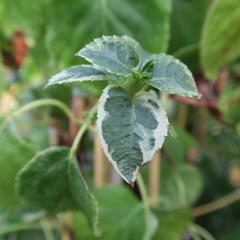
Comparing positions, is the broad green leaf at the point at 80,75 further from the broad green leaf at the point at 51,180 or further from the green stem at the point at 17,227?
the green stem at the point at 17,227

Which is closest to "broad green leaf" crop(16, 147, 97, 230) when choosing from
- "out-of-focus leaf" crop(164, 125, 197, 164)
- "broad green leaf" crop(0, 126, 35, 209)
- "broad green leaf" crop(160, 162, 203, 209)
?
"broad green leaf" crop(0, 126, 35, 209)

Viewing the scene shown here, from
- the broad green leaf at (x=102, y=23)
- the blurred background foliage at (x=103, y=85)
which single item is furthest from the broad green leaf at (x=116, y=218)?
the broad green leaf at (x=102, y=23)

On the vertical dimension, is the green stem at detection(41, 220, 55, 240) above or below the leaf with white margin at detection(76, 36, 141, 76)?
below

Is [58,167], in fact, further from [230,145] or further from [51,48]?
[230,145]

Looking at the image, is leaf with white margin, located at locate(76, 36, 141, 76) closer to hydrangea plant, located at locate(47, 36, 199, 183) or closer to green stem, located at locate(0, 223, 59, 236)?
hydrangea plant, located at locate(47, 36, 199, 183)

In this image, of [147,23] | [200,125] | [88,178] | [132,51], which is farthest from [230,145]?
[132,51]

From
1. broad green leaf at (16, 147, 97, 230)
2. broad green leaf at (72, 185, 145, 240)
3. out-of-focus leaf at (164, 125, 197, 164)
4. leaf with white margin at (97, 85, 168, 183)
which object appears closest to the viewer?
leaf with white margin at (97, 85, 168, 183)

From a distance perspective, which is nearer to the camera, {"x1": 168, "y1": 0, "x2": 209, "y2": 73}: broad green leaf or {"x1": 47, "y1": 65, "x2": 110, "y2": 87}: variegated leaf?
{"x1": 47, "y1": 65, "x2": 110, "y2": 87}: variegated leaf
